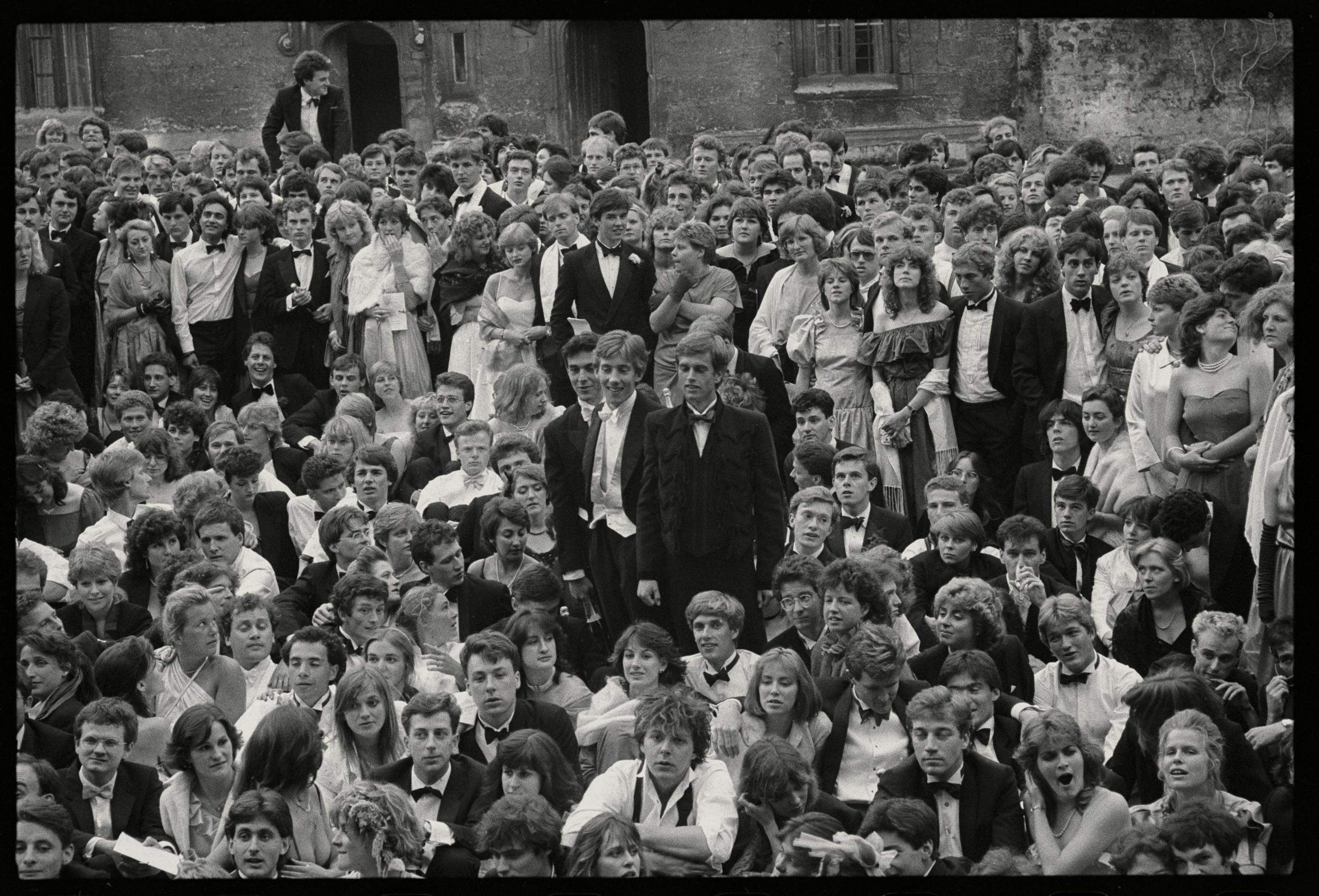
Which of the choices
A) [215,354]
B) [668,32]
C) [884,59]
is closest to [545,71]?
[668,32]

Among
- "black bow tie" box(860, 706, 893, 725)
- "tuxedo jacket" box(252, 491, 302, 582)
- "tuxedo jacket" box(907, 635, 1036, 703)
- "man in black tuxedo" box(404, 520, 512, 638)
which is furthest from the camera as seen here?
"tuxedo jacket" box(252, 491, 302, 582)

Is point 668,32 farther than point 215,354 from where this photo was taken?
Yes

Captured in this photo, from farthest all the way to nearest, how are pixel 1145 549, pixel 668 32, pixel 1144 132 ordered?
1. pixel 668 32
2. pixel 1144 132
3. pixel 1145 549

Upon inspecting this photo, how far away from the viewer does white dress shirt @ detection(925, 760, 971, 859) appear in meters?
6.39

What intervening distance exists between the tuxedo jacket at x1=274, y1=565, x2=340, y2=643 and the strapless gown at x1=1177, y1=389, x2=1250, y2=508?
3.62 metres

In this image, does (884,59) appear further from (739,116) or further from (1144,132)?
(1144,132)

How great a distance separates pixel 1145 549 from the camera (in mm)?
7316

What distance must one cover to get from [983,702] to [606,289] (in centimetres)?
364

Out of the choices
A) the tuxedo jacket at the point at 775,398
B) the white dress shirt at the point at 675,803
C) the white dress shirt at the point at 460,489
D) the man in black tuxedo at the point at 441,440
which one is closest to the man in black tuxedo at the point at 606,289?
the man in black tuxedo at the point at 441,440

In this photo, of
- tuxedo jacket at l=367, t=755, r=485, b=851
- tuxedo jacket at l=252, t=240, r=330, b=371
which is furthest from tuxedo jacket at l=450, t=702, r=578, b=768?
tuxedo jacket at l=252, t=240, r=330, b=371

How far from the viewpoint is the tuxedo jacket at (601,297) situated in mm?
9711

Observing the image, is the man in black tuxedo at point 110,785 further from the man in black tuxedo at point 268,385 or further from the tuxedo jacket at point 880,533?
the man in black tuxedo at point 268,385

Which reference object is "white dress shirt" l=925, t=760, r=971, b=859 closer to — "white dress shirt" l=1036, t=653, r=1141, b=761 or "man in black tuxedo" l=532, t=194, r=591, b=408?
"white dress shirt" l=1036, t=653, r=1141, b=761

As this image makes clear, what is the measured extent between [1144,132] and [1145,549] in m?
13.5
